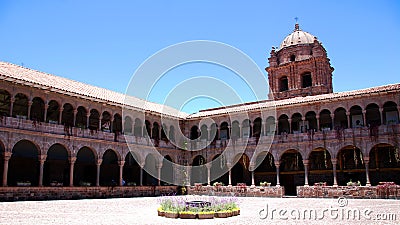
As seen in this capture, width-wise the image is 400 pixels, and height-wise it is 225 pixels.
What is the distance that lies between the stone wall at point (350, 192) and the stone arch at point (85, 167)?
55.8 ft

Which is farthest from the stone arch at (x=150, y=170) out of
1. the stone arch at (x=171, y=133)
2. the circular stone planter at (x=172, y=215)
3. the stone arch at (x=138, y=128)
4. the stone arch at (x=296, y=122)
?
the circular stone planter at (x=172, y=215)

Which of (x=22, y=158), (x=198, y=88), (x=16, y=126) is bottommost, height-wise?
(x=22, y=158)

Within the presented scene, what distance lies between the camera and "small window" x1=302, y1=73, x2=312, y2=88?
38812 millimetres

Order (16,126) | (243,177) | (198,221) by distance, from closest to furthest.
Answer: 1. (198,221)
2. (16,126)
3. (243,177)

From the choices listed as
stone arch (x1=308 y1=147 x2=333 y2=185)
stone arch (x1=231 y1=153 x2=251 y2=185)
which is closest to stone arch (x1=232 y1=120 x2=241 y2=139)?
stone arch (x1=231 y1=153 x2=251 y2=185)

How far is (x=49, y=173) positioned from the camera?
29141mm

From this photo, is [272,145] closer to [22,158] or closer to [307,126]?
[307,126]

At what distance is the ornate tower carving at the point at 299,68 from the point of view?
122 ft

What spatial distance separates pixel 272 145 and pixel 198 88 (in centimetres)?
920

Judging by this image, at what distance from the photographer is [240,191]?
30.4 metres

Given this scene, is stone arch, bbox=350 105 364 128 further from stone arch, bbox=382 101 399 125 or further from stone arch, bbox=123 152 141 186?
stone arch, bbox=123 152 141 186

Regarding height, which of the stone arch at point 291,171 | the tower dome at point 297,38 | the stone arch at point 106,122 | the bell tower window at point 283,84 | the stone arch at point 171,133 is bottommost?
the stone arch at point 291,171

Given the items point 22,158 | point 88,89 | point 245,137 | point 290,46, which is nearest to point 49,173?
point 22,158

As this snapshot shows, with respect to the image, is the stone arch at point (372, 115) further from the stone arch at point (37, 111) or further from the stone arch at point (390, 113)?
the stone arch at point (37, 111)
